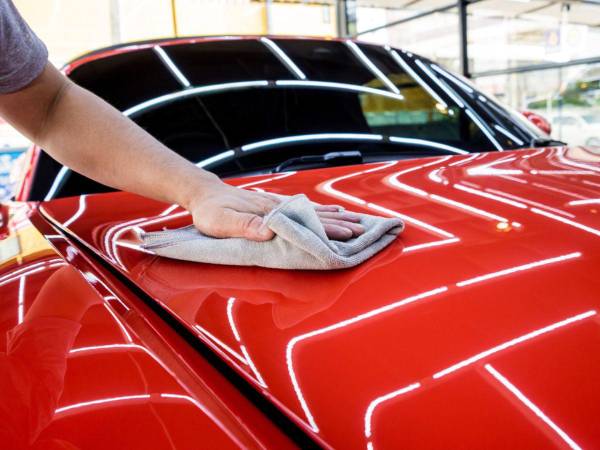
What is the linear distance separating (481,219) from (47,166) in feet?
2.87

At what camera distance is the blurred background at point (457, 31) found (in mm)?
5480

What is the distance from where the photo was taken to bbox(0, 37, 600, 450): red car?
332 millimetres

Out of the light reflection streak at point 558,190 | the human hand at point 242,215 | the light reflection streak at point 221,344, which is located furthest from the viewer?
the light reflection streak at point 558,190

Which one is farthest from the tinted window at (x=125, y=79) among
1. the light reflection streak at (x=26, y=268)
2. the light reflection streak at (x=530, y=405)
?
the light reflection streak at (x=530, y=405)

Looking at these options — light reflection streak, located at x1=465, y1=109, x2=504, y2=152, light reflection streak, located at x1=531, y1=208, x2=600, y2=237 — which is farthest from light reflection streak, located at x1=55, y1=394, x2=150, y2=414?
light reflection streak, located at x1=465, y1=109, x2=504, y2=152

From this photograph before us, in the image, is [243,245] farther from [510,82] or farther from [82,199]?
[510,82]

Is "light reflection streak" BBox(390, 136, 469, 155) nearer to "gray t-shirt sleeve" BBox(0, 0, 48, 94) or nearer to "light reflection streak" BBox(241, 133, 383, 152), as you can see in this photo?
"light reflection streak" BBox(241, 133, 383, 152)

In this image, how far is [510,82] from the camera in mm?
6219

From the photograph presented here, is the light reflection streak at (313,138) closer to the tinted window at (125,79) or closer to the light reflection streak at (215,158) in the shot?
the light reflection streak at (215,158)

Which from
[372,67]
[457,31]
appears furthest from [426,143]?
[457,31]

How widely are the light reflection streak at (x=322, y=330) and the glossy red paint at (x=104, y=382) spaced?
24 mm

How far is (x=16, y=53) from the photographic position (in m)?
0.84

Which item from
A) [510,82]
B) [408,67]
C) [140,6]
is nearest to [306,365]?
[408,67]

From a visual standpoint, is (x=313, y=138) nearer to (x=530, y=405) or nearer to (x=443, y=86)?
(x=443, y=86)
